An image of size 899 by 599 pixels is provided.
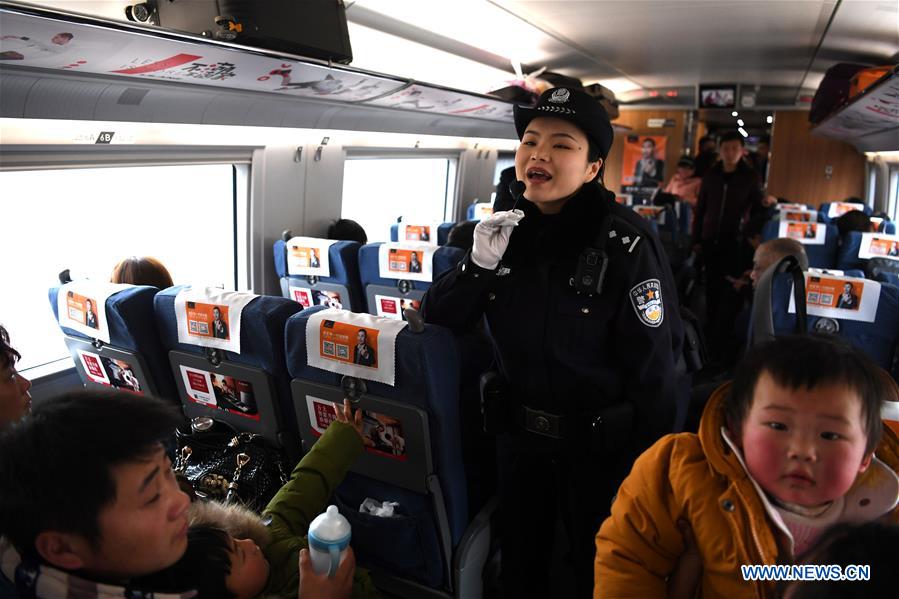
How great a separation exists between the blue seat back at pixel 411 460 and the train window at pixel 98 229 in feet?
5.96

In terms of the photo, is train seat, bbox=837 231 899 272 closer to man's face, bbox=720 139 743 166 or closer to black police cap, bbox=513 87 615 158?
man's face, bbox=720 139 743 166

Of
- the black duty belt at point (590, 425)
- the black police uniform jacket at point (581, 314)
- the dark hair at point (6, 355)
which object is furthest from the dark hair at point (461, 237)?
the dark hair at point (6, 355)

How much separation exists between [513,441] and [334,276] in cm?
256

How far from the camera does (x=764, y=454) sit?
120 centimetres

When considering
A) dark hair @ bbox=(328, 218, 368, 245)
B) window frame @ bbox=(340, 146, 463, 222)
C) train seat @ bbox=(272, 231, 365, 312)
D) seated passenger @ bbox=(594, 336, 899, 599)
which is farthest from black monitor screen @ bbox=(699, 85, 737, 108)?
seated passenger @ bbox=(594, 336, 899, 599)

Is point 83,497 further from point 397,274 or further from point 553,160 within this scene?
point 397,274

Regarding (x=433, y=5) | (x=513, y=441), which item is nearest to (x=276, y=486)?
(x=513, y=441)

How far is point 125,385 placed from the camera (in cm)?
254

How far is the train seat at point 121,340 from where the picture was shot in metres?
2.33

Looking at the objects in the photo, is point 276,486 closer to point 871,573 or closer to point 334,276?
point 871,573

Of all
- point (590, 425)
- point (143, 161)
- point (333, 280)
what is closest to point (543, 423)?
point (590, 425)

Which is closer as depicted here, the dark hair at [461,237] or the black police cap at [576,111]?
the black police cap at [576,111]

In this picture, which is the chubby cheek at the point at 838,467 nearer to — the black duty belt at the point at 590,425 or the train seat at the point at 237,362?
the black duty belt at the point at 590,425

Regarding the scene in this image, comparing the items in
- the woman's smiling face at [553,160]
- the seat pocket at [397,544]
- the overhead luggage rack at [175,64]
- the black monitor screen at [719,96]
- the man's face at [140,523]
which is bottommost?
the seat pocket at [397,544]
